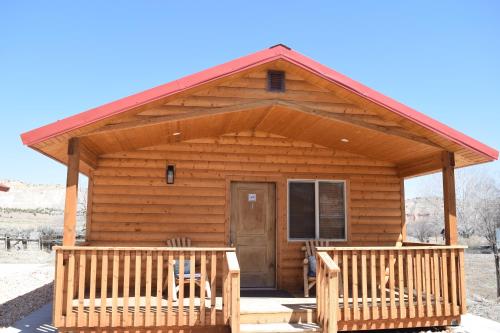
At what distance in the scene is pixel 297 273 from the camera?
27.1ft

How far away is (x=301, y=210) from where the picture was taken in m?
8.45

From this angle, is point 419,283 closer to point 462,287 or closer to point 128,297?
point 462,287

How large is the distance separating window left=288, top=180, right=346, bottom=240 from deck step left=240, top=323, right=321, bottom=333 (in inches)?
101

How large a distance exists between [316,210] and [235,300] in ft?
11.2

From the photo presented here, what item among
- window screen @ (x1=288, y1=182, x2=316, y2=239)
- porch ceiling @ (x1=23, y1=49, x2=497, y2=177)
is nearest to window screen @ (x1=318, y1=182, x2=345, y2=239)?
window screen @ (x1=288, y1=182, x2=316, y2=239)

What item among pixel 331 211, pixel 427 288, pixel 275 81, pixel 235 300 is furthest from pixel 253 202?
pixel 427 288

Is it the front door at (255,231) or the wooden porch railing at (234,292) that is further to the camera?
the front door at (255,231)

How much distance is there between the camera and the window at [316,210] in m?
8.41

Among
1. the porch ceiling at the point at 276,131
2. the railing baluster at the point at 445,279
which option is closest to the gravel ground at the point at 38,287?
the railing baluster at the point at 445,279

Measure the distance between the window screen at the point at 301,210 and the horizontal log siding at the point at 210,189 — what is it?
0.18 meters

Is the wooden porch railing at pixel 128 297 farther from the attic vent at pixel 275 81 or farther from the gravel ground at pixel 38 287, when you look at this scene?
the attic vent at pixel 275 81

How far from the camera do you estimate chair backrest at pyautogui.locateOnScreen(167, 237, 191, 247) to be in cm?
783

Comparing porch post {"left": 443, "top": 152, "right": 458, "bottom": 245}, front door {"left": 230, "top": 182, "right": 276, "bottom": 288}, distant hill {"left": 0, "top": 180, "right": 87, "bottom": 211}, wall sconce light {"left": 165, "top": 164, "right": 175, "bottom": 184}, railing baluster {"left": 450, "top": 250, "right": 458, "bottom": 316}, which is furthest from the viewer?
distant hill {"left": 0, "top": 180, "right": 87, "bottom": 211}

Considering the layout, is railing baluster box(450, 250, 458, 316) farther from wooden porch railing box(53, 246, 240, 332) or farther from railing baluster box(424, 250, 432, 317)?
wooden porch railing box(53, 246, 240, 332)
